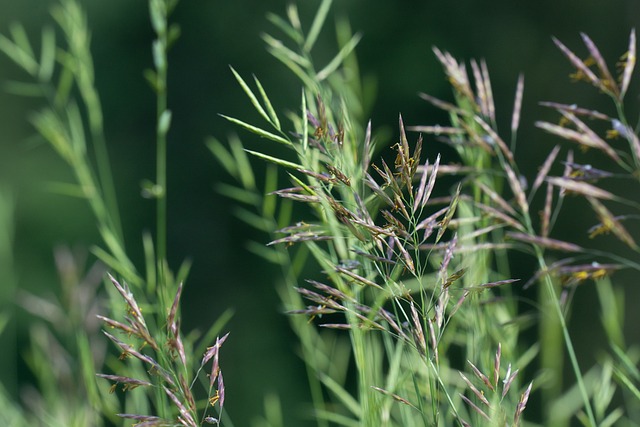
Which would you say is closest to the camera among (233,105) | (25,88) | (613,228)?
(613,228)

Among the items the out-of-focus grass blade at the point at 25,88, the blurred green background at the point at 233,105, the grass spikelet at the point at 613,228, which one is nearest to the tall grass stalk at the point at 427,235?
the grass spikelet at the point at 613,228

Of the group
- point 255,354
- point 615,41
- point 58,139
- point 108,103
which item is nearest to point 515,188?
point 58,139

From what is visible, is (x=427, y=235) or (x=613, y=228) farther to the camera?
(x=613, y=228)

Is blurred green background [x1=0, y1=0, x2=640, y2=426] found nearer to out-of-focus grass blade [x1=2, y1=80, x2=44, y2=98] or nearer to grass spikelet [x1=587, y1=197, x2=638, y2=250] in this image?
out-of-focus grass blade [x1=2, y1=80, x2=44, y2=98]

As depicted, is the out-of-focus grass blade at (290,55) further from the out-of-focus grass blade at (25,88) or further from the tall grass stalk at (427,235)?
the out-of-focus grass blade at (25,88)

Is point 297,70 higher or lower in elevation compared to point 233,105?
higher

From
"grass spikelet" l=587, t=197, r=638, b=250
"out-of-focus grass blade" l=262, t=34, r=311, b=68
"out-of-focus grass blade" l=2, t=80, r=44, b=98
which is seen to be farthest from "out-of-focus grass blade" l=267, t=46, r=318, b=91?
"out-of-focus grass blade" l=2, t=80, r=44, b=98

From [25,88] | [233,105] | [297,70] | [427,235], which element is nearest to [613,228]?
[427,235]

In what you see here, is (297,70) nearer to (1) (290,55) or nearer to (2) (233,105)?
(1) (290,55)

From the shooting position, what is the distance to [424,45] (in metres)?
5.59

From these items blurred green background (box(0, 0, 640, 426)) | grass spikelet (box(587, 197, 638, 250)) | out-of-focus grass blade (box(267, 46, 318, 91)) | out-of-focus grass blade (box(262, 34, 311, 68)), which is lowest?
blurred green background (box(0, 0, 640, 426))

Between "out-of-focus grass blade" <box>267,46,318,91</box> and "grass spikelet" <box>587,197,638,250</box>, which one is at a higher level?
"out-of-focus grass blade" <box>267,46,318,91</box>

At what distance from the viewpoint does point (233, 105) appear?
245 inches

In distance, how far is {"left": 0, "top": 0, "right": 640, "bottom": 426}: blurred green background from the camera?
5.34 m
